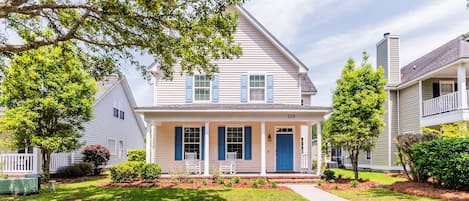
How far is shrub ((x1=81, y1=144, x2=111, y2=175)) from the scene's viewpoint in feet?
66.9

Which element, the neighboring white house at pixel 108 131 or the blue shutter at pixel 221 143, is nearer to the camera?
the neighboring white house at pixel 108 131

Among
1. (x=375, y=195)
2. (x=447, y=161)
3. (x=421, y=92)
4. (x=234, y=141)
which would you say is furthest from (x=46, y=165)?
(x=421, y=92)

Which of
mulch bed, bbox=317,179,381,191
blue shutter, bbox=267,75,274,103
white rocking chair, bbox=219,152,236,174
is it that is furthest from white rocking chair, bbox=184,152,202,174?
mulch bed, bbox=317,179,381,191

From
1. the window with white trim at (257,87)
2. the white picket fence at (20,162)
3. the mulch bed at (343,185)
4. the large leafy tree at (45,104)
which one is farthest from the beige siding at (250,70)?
the white picket fence at (20,162)

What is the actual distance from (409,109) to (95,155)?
58.8 ft

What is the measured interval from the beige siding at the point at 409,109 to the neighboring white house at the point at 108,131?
1630 cm

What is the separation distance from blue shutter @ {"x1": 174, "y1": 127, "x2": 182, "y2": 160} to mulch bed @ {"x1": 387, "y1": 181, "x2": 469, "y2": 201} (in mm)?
9143

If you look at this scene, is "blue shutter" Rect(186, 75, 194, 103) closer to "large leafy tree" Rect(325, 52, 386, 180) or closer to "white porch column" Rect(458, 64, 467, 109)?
"large leafy tree" Rect(325, 52, 386, 180)

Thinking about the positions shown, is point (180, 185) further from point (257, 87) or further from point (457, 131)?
point (457, 131)

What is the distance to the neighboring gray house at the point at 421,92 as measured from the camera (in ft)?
53.4

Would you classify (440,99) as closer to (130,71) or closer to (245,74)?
(245,74)

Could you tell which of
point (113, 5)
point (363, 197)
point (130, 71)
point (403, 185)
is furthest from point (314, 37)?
point (113, 5)

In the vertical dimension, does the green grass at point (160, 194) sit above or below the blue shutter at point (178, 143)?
below

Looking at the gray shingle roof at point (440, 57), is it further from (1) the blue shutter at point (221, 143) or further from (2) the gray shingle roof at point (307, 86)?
(1) the blue shutter at point (221, 143)
